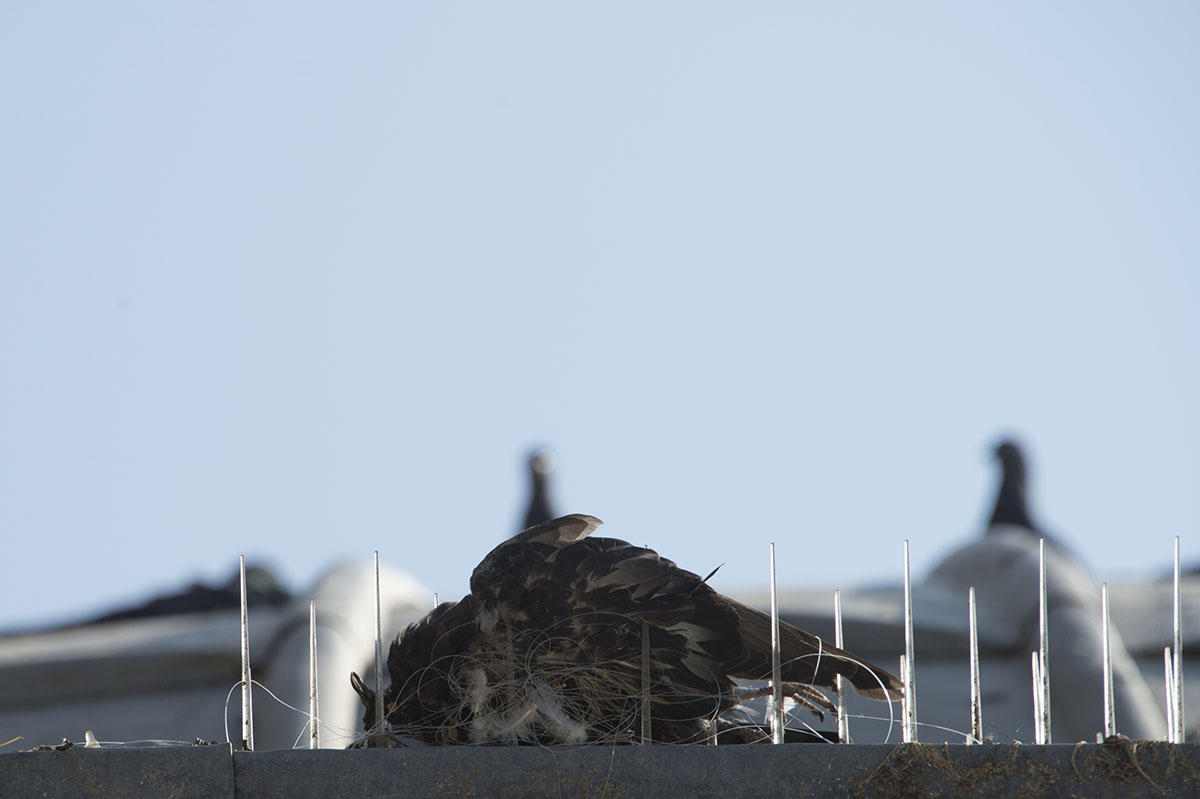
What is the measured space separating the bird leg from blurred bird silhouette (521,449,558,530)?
14097 mm

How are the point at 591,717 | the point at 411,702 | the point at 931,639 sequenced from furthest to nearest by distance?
1. the point at 931,639
2. the point at 411,702
3. the point at 591,717

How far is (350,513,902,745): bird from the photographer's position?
4629mm

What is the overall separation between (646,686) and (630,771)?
21.0 inches

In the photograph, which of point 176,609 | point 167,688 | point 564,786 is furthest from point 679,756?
point 176,609

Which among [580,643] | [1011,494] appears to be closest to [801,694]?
[580,643]

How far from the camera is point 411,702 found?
493 centimetres


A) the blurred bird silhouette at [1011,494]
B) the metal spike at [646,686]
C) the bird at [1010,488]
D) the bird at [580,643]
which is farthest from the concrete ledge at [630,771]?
the bird at [1010,488]

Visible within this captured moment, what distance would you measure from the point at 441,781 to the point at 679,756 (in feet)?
1.91

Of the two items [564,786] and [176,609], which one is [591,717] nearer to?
[564,786]

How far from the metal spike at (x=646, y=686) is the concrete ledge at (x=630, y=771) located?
34cm

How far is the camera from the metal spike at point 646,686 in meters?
4.38

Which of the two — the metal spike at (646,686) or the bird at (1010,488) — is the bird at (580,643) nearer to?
the metal spike at (646,686)

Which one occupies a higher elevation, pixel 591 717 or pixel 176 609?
pixel 591 717

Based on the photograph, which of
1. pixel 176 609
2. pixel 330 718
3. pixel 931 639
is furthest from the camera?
pixel 176 609
